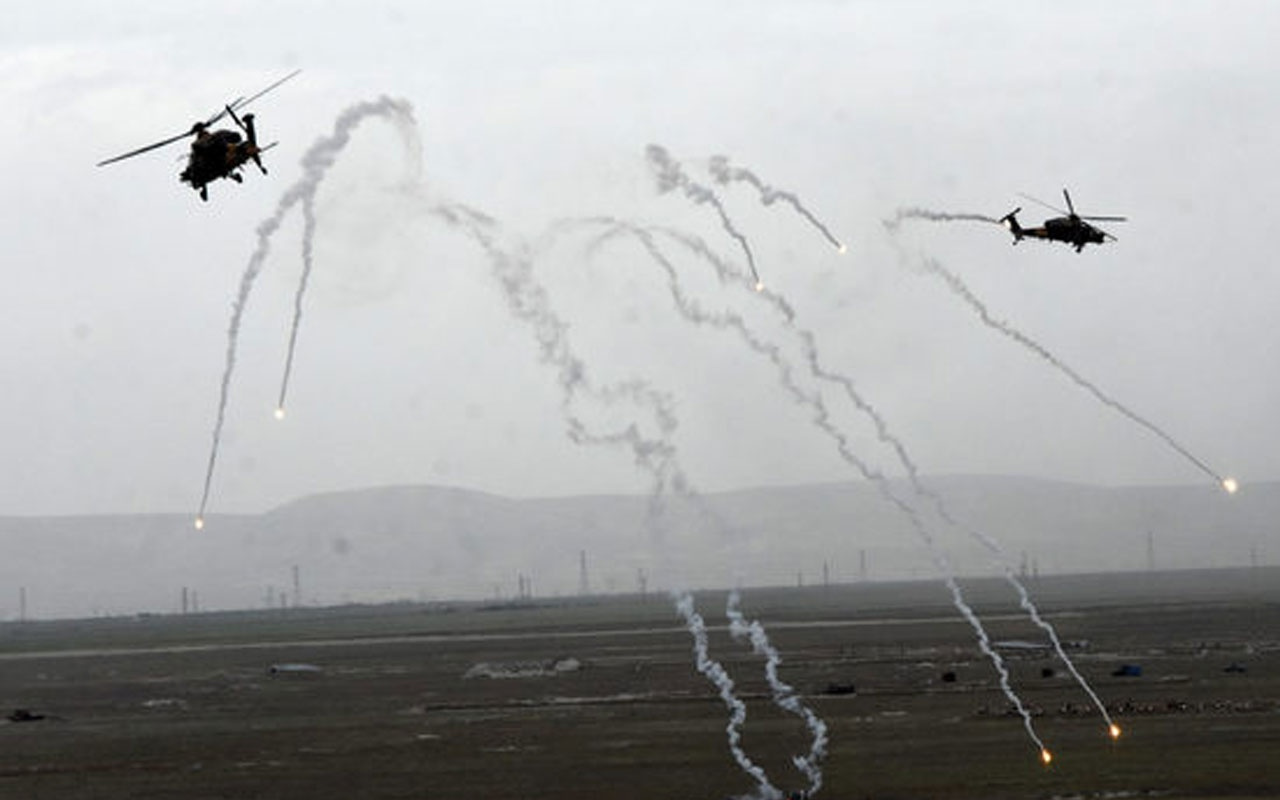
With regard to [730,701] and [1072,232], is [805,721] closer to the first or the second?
[730,701]

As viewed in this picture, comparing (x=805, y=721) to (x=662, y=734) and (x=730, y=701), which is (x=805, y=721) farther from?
(x=730, y=701)

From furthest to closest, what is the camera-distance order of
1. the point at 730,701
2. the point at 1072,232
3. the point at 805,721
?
1. the point at 730,701
2. the point at 805,721
3. the point at 1072,232

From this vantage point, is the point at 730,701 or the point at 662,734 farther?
the point at 730,701

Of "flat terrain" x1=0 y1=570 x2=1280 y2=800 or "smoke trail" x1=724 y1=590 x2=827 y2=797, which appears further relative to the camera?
"smoke trail" x1=724 y1=590 x2=827 y2=797

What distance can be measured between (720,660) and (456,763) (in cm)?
8559

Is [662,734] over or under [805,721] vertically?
over

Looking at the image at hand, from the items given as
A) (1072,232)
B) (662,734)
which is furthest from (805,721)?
(1072,232)

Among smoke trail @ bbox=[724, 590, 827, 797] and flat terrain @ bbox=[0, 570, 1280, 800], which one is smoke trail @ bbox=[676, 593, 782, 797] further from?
smoke trail @ bbox=[724, 590, 827, 797]

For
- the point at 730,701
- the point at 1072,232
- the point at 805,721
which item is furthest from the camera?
the point at 730,701

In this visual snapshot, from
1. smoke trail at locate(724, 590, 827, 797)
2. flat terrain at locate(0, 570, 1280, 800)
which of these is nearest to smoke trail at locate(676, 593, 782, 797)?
flat terrain at locate(0, 570, 1280, 800)

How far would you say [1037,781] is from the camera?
89.5 m

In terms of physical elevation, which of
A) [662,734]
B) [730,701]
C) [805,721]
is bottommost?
[805,721]

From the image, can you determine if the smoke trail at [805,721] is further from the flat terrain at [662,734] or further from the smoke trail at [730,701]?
the smoke trail at [730,701]

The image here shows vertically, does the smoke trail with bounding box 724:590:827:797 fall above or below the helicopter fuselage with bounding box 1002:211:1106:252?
below
